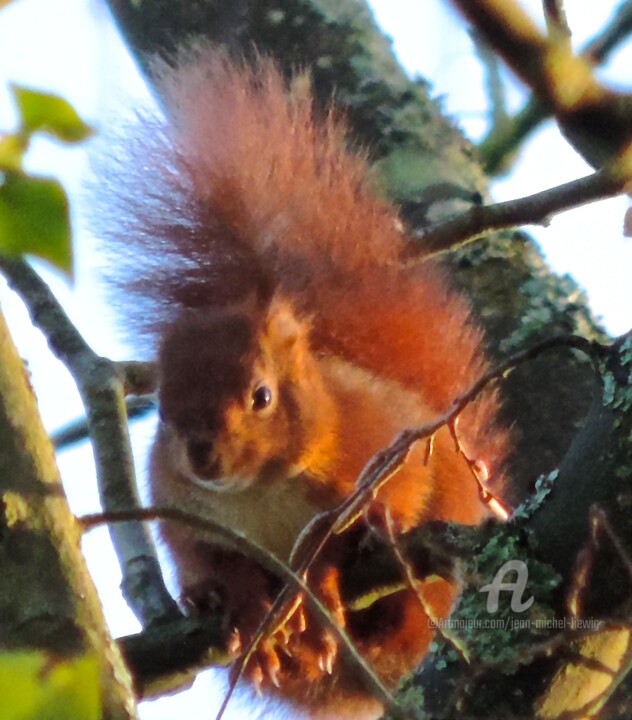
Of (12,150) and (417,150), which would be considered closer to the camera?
(12,150)

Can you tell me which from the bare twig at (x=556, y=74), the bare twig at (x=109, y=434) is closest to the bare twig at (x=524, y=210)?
the bare twig at (x=556, y=74)

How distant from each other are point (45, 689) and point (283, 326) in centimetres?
134

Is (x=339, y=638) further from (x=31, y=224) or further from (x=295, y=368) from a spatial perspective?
(x=295, y=368)

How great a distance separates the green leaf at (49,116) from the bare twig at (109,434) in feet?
3.05

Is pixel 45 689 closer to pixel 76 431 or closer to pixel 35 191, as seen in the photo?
pixel 35 191

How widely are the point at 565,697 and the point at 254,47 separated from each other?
131 centimetres

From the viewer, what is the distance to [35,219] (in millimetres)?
522

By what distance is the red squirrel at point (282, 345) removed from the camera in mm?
1664

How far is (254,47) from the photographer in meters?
1.95

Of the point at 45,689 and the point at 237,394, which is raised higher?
the point at 237,394

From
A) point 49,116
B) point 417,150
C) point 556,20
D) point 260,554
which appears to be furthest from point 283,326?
point 49,116

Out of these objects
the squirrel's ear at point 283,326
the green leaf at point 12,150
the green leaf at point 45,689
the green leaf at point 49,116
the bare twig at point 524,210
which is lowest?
the green leaf at point 45,689

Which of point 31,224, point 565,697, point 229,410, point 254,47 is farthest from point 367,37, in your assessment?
point 31,224

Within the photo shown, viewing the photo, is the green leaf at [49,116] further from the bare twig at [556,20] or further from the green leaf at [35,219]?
the bare twig at [556,20]
